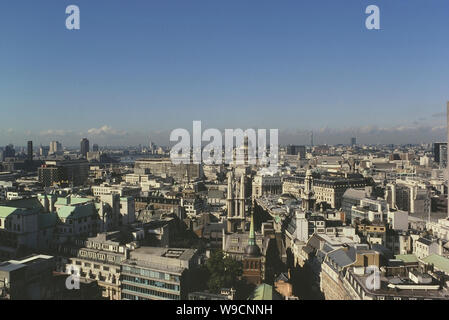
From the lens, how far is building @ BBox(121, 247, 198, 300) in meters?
21.6

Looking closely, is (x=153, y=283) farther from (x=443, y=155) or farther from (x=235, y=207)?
(x=443, y=155)

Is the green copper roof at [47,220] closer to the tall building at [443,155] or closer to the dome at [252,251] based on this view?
the dome at [252,251]

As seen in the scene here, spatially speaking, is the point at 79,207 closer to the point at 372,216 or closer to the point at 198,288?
the point at 198,288

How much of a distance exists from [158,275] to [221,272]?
13.0 ft

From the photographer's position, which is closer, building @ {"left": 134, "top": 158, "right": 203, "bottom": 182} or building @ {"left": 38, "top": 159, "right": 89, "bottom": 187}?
building @ {"left": 38, "top": 159, "right": 89, "bottom": 187}

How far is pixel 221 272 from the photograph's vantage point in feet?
76.7

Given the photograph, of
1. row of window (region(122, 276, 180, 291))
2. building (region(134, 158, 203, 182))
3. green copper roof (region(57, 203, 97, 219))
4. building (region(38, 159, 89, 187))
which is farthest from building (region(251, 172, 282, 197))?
row of window (region(122, 276, 180, 291))

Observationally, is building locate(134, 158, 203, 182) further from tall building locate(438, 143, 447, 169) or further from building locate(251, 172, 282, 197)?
tall building locate(438, 143, 447, 169)

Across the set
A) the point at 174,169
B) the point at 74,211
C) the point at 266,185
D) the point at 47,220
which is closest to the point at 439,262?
the point at 74,211

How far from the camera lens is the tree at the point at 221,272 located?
22.5m

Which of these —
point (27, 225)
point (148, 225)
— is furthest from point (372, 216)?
point (27, 225)

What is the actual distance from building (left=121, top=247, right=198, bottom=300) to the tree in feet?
3.82
